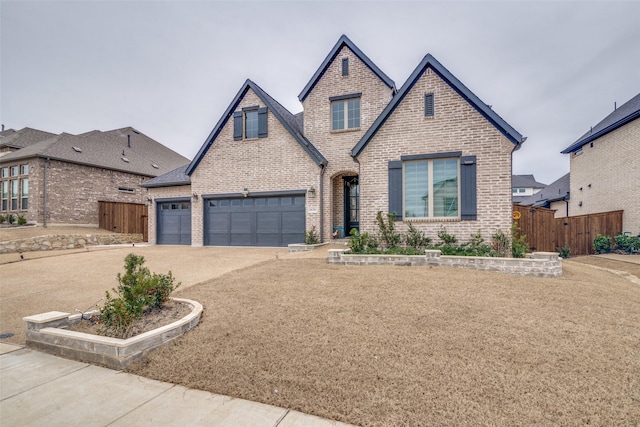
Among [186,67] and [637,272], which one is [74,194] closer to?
[186,67]

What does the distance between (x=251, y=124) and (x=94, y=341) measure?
12.4 meters

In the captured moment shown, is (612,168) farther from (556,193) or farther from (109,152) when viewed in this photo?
(109,152)

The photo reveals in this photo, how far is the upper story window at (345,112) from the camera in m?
13.6

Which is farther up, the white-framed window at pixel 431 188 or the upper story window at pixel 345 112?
the upper story window at pixel 345 112

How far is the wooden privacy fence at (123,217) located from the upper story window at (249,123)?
10720mm

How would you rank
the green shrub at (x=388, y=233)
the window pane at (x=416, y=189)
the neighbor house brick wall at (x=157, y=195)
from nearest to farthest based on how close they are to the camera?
the green shrub at (x=388, y=233) → the window pane at (x=416, y=189) → the neighbor house brick wall at (x=157, y=195)

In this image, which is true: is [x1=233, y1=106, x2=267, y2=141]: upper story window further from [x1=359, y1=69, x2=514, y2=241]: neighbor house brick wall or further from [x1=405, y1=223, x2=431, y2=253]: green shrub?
[x1=405, y1=223, x2=431, y2=253]: green shrub

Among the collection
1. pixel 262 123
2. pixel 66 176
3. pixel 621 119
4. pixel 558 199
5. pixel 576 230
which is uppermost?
pixel 621 119

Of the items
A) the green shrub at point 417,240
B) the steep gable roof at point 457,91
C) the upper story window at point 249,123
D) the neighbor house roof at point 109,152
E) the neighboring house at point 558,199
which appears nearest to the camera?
the steep gable roof at point 457,91

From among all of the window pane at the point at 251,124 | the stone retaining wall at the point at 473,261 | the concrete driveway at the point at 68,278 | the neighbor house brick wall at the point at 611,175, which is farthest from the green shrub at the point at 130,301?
the neighbor house brick wall at the point at 611,175

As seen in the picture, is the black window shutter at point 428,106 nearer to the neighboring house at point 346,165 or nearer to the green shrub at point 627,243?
the neighboring house at point 346,165

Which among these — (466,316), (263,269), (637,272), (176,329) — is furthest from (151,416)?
(637,272)

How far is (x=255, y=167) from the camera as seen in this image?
14.0m

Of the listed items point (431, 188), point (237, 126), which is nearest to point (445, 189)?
point (431, 188)
